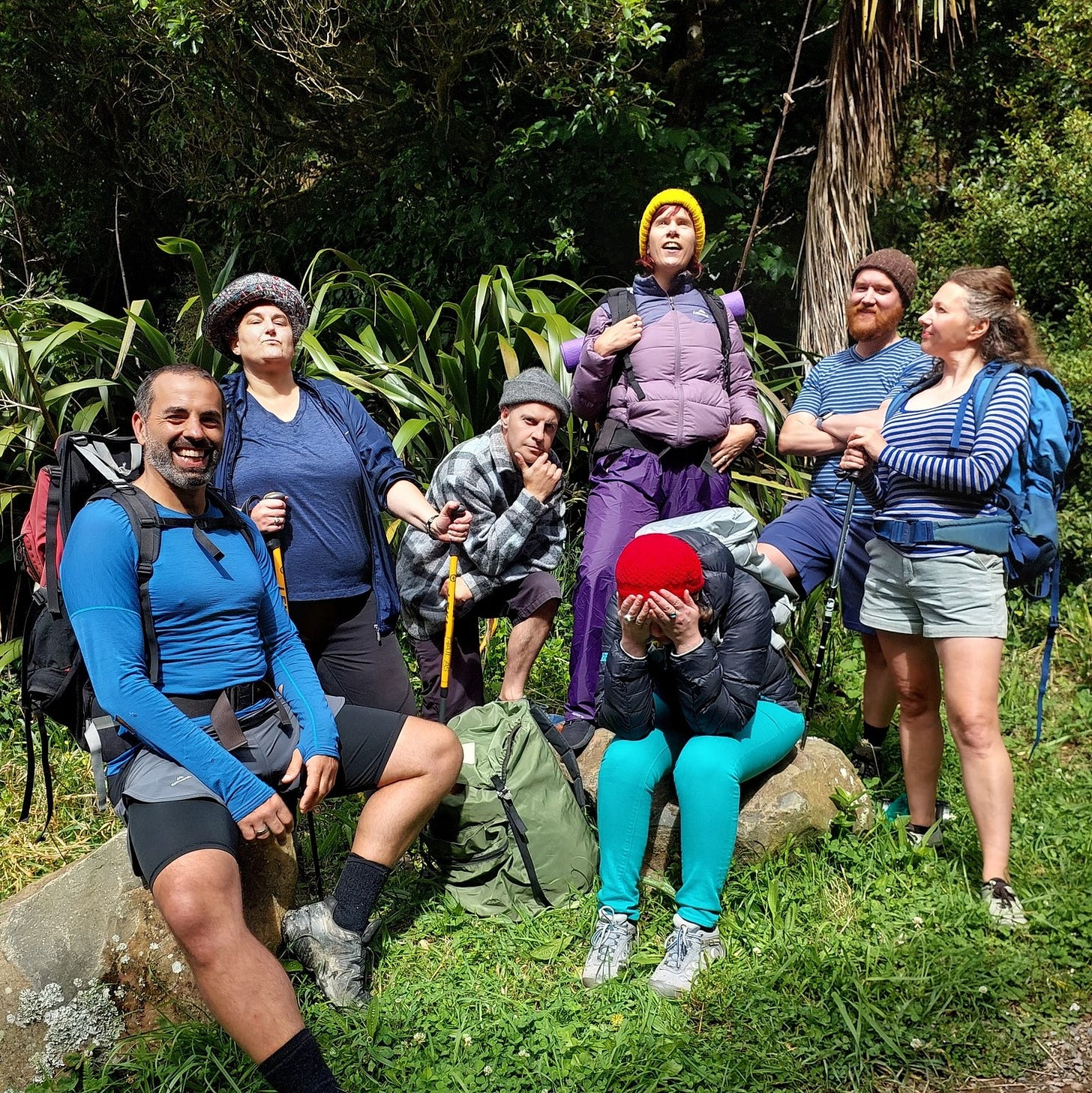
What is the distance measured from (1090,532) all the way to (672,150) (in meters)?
3.31

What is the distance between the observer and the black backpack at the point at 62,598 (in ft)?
8.44

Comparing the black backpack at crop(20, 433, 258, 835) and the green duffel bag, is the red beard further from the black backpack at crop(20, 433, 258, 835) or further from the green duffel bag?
the black backpack at crop(20, 433, 258, 835)

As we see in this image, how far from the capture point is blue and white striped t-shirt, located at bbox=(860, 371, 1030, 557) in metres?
2.95

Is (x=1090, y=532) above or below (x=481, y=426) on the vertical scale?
below

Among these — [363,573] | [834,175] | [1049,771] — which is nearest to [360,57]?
[834,175]

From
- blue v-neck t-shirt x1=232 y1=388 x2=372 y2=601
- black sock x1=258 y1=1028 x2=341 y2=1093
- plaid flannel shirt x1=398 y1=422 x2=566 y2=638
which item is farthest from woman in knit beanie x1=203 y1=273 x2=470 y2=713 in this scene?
black sock x1=258 y1=1028 x2=341 y2=1093

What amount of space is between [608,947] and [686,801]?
47cm

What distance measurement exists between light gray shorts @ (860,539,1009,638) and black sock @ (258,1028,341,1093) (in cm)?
204

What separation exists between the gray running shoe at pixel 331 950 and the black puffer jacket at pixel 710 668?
0.95 meters

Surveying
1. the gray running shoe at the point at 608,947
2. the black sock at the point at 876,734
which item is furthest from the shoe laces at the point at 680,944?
the black sock at the point at 876,734

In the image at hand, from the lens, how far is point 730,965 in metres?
2.92

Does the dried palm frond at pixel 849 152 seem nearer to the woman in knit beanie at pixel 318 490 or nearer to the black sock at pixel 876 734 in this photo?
the black sock at pixel 876 734

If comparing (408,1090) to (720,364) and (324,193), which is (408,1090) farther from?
(324,193)

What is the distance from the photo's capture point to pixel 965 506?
3074 mm
